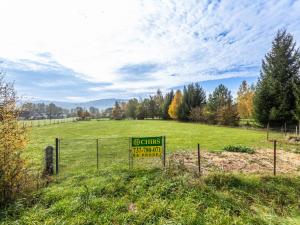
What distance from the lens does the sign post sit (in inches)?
341

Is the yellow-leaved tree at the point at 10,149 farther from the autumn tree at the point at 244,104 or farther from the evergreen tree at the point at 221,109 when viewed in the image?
the autumn tree at the point at 244,104

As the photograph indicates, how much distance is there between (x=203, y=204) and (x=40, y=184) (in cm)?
497

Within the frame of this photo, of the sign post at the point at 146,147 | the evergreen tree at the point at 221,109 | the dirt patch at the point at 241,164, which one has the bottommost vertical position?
the dirt patch at the point at 241,164

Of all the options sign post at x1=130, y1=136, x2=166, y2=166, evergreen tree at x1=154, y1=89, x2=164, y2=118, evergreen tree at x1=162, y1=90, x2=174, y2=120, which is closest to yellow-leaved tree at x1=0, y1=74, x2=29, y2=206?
sign post at x1=130, y1=136, x2=166, y2=166

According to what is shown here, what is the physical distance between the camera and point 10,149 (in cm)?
645

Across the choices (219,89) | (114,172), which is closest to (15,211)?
(114,172)

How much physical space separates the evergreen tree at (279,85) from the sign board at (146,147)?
29.7 meters

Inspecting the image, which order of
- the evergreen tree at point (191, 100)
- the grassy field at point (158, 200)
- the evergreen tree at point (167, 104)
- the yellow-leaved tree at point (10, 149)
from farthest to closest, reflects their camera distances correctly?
1. the evergreen tree at point (167, 104)
2. the evergreen tree at point (191, 100)
3. the yellow-leaved tree at point (10, 149)
4. the grassy field at point (158, 200)

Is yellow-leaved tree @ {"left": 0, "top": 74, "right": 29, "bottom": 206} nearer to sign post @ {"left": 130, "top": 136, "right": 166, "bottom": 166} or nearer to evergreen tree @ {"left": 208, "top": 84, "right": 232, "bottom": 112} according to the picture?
sign post @ {"left": 130, "top": 136, "right": 166, "bottom": 166}

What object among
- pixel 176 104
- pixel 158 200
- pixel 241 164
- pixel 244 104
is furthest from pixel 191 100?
pixel 158 200

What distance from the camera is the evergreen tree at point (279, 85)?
3291 centimetres

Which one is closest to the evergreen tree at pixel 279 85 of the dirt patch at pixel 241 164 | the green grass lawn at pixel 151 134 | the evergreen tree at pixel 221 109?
the green grass lawn at pixel 151 134

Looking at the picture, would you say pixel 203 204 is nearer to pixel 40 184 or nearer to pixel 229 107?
pixel 40 184

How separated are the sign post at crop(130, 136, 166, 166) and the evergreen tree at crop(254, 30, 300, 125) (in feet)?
97.5
